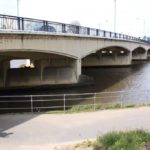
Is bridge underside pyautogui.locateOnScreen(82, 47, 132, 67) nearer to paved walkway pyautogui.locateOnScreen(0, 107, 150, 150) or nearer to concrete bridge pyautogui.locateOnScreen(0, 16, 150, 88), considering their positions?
concrete bridge pyautogui.locateOnScreen(0, 16, 150, 88)

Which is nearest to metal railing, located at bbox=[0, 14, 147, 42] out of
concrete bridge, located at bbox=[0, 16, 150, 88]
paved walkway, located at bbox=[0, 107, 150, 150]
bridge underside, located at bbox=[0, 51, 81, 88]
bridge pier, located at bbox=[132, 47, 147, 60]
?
concrete bridge, located at bbox=[0, 16, 150, 88]

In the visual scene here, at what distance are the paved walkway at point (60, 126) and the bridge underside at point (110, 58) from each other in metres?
40.6

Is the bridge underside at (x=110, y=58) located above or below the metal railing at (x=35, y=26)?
below

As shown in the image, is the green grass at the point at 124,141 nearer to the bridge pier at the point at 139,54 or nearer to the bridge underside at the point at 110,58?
the bridge underside at the point at 110,58

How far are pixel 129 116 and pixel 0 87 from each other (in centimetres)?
1806

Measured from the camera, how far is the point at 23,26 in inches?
915

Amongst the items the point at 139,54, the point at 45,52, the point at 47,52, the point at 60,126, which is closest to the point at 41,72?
the point at 47,52

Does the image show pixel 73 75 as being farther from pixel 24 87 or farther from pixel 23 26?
pixel 23 26

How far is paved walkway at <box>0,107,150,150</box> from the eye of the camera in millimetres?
10617

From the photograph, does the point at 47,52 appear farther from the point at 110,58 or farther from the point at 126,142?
the point at 110,58

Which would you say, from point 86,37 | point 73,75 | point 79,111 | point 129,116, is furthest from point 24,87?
point 129,116

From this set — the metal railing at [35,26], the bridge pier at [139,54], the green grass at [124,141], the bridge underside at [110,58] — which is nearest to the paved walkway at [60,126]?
the green grass at [124,141]

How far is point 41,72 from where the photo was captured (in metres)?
32.1

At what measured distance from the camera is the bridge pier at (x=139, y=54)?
→ 78713 mm
